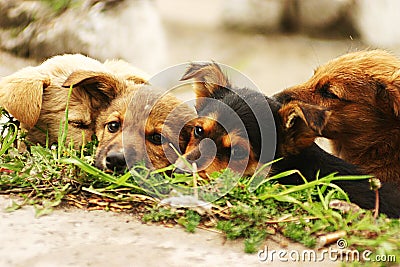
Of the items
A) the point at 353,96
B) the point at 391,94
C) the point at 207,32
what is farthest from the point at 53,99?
the point at 207,32

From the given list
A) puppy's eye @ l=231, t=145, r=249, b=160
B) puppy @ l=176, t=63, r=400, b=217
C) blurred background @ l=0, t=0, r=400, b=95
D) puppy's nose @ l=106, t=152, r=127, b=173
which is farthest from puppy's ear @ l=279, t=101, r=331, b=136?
blurred background @ l=0, t=0, r=400, b=95

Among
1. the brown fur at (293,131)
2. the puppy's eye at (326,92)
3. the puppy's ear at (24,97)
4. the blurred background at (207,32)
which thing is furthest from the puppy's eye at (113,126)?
the blurred background at (207,32)

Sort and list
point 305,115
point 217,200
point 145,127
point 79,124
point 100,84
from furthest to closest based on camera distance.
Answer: point 79,124
point 100,84
point 145,127
point 305,115
point 217,200

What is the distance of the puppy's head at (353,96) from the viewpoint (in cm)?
414

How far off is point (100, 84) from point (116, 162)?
0.82m

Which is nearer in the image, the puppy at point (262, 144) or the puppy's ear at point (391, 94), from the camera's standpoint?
the puppy at point (262, 144)

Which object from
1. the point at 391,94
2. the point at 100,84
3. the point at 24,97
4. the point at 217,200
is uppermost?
the point at 391,94

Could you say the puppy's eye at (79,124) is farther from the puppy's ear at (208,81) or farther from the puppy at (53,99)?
the puppy's ear at (208,81)

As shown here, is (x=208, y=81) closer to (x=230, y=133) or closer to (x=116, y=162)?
(x=230, y=133)

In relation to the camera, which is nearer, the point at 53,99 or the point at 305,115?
the point at 305,115

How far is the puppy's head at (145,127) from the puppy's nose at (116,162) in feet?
0.13

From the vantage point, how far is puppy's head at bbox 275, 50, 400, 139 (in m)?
4.14

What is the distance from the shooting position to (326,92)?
4.22m

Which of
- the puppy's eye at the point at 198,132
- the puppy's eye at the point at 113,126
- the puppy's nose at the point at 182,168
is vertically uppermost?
the puppy's eye at the point at 198,132
